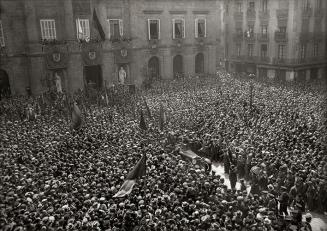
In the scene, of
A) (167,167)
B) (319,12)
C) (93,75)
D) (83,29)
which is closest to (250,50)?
(319,12)

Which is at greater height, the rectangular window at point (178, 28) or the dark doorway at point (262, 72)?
the rectangular window at point (178, 28)

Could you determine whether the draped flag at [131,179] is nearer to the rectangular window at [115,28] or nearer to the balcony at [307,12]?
the rectangular window at [115,28]

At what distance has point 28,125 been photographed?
63.0 ft

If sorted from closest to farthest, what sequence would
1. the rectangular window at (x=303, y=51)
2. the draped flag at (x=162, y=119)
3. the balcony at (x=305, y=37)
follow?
the draped flag at (x=162, y=119)
the balcony at (x=305, y=37)
the rectangular window at (x=303, y=51)

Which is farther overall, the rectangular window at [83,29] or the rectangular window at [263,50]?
the rectangular window at [263,50]

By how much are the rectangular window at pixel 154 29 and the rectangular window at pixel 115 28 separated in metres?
3.26

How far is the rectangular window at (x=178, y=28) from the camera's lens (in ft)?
120

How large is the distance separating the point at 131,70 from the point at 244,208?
26233 millimetres

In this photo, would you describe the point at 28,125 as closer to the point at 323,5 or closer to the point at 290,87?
the point at 290,87

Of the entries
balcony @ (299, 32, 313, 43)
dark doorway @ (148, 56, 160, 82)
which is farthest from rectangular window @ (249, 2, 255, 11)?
dark doorway @ (148, 56, 160, 82)

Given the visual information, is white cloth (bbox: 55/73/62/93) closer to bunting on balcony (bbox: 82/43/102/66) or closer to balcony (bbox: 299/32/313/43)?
bunting on balcony (bbox: 82/43/102/66)

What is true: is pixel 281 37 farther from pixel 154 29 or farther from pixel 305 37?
pixel 154 29

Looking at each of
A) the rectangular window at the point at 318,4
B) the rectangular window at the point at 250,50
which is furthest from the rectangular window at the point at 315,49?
the rectangular window at the point at 250,50

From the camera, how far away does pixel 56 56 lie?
29.1m
